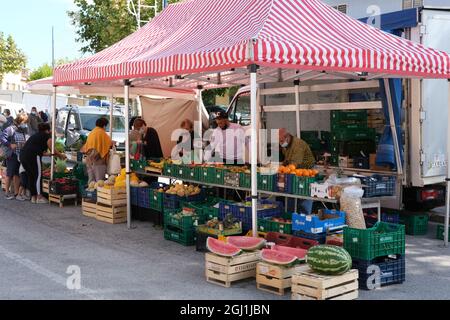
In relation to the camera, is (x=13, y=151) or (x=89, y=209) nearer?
(x=89, y=209)

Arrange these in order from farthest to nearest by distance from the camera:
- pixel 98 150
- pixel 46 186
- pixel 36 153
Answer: pixel 46 186, pixel 36 153, pixel 98 150

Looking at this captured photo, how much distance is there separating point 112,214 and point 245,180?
2916mm

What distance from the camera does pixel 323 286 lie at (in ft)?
19.0

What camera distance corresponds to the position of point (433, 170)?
9.73 m

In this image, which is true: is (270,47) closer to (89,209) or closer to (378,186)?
(378,186)

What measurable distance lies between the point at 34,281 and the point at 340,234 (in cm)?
385

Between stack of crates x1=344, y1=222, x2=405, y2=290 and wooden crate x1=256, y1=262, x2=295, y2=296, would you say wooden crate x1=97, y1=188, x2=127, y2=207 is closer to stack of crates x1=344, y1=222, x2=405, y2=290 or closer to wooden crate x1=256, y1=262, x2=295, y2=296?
wooden crate x1=256, y1=262, x2=295, y2=296

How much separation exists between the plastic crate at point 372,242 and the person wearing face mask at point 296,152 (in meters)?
2.95

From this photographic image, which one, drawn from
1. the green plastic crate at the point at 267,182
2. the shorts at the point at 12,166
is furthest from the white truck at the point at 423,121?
the shorts at the point at 12,166

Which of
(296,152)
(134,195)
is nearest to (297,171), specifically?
(296,152)

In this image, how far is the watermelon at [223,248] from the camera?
22.1 ft

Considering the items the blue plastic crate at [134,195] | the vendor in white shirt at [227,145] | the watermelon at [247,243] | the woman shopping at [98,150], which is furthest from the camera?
the woman shopping at [98,150]

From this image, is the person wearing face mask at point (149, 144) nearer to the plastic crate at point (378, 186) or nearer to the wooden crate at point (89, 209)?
the wooden crate at point (89, 209)
